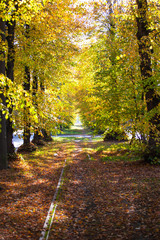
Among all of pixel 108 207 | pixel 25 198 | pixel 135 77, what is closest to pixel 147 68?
pixel 135 77

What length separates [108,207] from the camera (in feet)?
20.6

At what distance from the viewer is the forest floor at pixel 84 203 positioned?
484cm

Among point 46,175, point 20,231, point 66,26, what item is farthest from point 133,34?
point 20,231

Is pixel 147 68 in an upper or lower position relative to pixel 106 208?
upper

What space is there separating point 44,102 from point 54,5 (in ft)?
20.8

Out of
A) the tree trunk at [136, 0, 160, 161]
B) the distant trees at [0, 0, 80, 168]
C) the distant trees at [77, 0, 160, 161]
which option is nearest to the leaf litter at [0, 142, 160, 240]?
the tree trunk at [136, 0, 160, 161]

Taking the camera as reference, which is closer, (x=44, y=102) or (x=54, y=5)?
(x=44, y=102)

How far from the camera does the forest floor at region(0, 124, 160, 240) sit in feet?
15.9

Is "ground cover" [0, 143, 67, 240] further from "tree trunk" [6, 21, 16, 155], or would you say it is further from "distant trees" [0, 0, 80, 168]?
"distant trees" [0, 0, 80, 168]

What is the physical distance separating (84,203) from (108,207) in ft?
2.49

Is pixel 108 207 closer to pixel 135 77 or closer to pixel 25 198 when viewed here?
pixel 25 198

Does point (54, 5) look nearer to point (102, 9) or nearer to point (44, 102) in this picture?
point (44, 102)

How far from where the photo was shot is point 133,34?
12.1m

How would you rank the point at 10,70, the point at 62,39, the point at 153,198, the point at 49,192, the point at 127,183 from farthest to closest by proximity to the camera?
the point at 62,39, the point at 10,70, the point at 127,183, the point at 49,192, the point at 153,198
